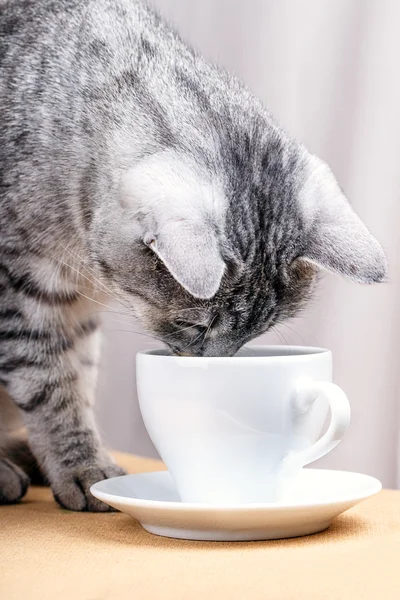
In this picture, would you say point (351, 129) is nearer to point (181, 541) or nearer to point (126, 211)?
point (126, 211)

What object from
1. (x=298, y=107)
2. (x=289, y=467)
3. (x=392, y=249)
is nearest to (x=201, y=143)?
(x=289, y=467)

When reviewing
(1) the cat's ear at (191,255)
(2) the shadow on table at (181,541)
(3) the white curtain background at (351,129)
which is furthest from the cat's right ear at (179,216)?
(3) the white curtain background at (351,129)

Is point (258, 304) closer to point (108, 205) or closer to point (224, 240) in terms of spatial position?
point (224, 240)

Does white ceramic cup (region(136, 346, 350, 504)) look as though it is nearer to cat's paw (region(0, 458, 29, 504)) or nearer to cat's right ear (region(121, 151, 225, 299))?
cat's right ear (region(121, 151, 225, 299))

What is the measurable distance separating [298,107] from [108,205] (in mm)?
847

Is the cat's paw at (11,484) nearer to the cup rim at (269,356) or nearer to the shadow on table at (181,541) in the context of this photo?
the shadow on table at (181,541)

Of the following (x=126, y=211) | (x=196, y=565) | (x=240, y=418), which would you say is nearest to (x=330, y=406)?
(x=240, y=418)

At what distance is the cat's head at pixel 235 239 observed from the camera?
104cm

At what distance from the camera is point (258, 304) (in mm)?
1137

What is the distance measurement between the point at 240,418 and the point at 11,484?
0.52 m

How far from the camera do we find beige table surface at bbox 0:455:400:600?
29.7 inches

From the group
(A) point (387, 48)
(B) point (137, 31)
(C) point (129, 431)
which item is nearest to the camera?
(B) point (137, 31)

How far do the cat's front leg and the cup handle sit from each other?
1.55 ft

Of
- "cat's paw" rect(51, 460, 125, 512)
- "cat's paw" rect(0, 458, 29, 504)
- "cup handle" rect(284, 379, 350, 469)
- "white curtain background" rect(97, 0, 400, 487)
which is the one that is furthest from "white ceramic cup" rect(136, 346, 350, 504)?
"white curtain background" rect(97, 0, 400, 487)
